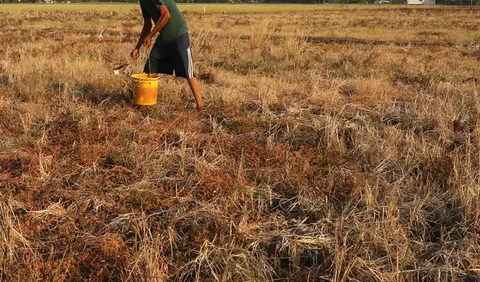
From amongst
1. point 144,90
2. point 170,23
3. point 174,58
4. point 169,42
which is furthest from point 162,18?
point 144,90

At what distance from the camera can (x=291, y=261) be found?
263cm

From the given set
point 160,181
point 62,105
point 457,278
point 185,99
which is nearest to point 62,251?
point 160,181

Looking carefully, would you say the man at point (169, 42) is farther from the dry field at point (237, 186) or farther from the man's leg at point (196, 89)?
the dry field at point (237, 186)

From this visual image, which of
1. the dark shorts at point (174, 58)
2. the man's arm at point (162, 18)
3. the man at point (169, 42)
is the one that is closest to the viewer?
the man's arm at point (162, 18)

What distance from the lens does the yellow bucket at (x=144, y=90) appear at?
5.35 metres

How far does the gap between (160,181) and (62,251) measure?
1.07 metres

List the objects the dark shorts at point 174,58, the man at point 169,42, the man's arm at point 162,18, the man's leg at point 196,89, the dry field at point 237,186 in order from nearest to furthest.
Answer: the dry field at point 237,186 → the man's arm at point 162,18 → the man at point 169,42 → the dark shorts at point 174,58 → the man's leg at point 196,89

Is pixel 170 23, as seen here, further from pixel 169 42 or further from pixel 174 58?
pixel 174 58

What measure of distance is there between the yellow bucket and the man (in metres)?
0.36

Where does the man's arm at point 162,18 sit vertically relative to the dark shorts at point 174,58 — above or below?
above

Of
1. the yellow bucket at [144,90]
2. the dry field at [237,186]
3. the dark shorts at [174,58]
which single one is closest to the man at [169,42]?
the dark shorts at [174,58]

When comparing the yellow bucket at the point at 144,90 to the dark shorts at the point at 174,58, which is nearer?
the yellow bucket at the point at 144,90

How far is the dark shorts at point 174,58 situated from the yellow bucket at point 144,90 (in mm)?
340

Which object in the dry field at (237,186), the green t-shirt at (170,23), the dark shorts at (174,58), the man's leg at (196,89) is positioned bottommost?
the dry field at (237,186)
